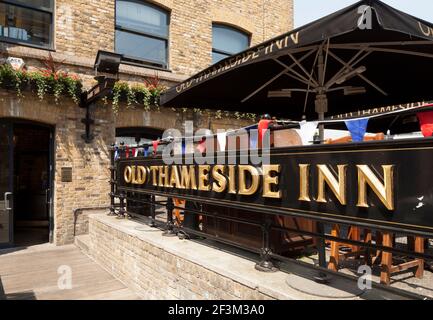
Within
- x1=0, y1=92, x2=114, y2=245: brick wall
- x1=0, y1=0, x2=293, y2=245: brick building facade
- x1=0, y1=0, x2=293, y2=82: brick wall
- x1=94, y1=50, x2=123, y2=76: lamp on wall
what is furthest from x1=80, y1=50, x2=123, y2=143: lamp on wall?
x1=0, y1=0, x2=293, y2=82: brick wall

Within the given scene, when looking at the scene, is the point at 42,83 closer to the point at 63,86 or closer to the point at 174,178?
the point at 63,86

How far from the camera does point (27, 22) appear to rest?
7.73 m

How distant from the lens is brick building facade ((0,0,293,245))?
739 cm

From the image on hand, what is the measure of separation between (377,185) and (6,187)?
744cm

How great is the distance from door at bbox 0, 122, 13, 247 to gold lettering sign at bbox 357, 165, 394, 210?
7.22m

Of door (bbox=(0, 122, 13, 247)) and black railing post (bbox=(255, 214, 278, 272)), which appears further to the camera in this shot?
door (bbox=(0, 122, 13, 247))

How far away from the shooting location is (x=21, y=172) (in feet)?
38.4

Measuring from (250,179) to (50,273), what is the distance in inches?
162

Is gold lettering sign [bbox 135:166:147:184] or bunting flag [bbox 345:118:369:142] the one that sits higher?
bunting flag [bbox 345:118:369:142]

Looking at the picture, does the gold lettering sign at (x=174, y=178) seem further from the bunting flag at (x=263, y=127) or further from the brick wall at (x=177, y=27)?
the brick wall at (x=177, y=27)

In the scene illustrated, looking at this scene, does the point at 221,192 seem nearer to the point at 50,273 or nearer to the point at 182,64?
the point at 50,273

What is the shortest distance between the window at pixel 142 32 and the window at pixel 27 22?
163 cm

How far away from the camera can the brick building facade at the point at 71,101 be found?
24.3 ft

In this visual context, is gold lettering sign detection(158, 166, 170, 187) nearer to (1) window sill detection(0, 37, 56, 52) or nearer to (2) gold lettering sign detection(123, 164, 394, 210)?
(2) gold lettering sign detection(123, 164, 394, 210)
